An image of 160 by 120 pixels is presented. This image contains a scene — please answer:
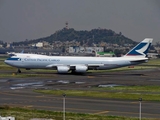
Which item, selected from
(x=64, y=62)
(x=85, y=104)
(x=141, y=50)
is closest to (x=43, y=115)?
(x=85, y=104)

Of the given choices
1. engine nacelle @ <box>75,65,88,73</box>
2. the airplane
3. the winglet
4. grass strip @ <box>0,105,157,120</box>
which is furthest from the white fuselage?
grass strip @ <box>0,105,157,120</box>

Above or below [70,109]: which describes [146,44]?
above

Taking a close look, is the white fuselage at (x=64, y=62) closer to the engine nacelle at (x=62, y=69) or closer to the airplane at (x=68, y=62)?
the airplane at (x=68, y=62)

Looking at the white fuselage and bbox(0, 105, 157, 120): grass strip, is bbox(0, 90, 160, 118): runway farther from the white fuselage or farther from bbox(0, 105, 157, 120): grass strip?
the white fuselage

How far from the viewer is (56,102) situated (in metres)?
39.3

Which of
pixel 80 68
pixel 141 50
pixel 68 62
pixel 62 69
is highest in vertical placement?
pixel 141 50

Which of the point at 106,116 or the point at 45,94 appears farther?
the point at 45,94

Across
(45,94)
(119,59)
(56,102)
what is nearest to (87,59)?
(119,59)

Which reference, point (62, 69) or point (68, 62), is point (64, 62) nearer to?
point (68, 62)

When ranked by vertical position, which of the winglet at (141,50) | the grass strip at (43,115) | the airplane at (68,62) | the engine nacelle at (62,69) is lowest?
the grass strip at (43,115)

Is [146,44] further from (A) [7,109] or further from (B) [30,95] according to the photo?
(A) [7,109]

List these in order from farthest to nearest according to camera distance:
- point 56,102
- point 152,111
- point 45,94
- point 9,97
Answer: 1. point 45,94
2. point 9,97
3. point 56,102
4. point 152,111

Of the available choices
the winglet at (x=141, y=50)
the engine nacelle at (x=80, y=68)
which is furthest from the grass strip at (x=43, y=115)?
the winglet at (x=141, y=50)

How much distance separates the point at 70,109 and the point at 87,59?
190ft
